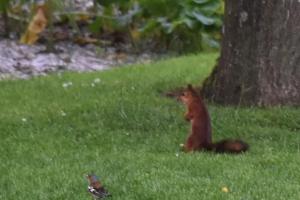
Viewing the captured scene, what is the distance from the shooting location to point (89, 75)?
369 inches

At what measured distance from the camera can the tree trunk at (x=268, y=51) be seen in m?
7.21

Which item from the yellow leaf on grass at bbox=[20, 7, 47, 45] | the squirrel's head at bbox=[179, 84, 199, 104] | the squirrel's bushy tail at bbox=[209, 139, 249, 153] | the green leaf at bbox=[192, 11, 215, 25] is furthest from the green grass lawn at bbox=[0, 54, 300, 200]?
the yellow leaf on grass at bbox=[20, 7, 47, 45]

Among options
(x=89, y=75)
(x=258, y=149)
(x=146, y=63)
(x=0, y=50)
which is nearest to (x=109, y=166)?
(x=258, y=149)

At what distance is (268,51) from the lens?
7.26 meters

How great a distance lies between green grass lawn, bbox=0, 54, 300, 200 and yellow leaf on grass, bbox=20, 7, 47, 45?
282cm

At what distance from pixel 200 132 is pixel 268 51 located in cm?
181

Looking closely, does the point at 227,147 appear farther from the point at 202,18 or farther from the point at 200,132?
the point at 202,18

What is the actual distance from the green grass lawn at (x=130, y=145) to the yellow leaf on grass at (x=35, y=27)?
282 cm

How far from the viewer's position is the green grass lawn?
5.00 metres

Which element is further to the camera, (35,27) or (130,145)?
(35,27)

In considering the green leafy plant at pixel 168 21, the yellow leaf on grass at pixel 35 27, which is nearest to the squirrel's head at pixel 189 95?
the green leafy plant at pixel 168 21

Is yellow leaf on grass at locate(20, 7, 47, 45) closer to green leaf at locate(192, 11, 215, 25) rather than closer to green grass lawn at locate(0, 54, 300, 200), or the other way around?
green leaf at locate(192, 11, 215, 25)

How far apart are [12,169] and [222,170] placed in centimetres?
124

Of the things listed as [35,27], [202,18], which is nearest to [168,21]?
[202,18]
